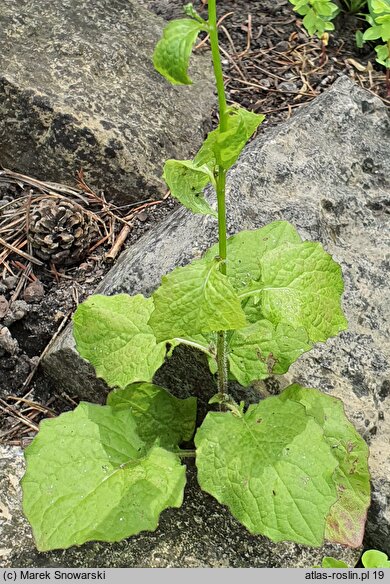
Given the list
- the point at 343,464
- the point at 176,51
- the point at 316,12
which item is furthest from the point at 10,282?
the point at 316,12

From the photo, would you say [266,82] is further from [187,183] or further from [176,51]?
[176,51]

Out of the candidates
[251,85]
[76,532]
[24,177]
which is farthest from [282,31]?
[76,532]

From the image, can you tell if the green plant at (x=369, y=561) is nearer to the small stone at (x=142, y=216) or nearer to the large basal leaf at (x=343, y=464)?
the large basal leaf at (x=343, y=464)

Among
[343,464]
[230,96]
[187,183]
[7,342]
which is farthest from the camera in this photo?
[230,96]

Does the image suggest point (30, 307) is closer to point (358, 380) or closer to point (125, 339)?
point (125, 339)

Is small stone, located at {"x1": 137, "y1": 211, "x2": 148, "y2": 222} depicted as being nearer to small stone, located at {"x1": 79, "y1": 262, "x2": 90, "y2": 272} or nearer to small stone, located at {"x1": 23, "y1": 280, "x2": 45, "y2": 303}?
small stone, located at {"x1": 79, "y1": 262, "x2": 90, "y2": 272}

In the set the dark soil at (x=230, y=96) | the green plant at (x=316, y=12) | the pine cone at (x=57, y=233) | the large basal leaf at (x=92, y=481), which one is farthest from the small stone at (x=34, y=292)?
the green plant at (x=316, y=12)

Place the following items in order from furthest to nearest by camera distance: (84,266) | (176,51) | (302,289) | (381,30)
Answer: (381,30) → (84,266) → (302,289) → (176,51)

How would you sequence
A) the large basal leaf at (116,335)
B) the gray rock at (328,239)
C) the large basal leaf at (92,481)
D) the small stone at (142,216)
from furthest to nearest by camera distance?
the small stone at (142,216), the gray rock at (328,239), the large basal leaf at (116,335), the large basal leaf at (92,481)
